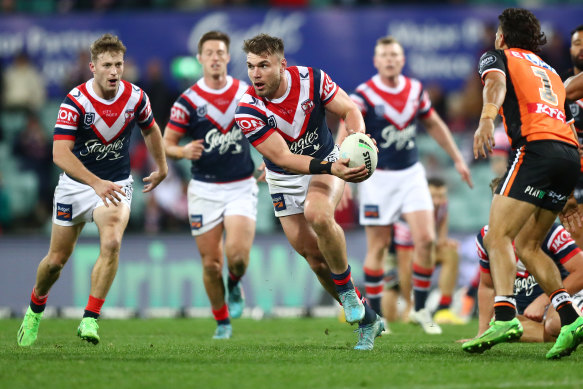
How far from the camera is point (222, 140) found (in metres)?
9.81

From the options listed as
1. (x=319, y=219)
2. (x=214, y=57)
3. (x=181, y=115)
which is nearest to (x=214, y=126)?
(x=181, y=115)

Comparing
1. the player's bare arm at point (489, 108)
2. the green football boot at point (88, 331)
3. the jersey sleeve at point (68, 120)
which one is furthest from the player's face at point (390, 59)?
the green football boot at point (88, 331)

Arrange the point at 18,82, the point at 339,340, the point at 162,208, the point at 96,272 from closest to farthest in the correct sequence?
the point at 96,272
the point at 339,340
the point at 162,208
the point at 18,82

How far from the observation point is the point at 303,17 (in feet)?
59.9

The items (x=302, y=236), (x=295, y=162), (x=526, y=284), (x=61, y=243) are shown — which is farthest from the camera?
(x=526, y=284)

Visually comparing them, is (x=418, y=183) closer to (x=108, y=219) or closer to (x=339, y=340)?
(x=339, y=340)

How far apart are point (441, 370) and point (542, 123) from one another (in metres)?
2.10

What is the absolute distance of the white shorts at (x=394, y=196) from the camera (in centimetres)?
1064

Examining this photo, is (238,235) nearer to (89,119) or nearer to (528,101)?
(89,119)

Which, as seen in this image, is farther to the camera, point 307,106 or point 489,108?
point 307,106

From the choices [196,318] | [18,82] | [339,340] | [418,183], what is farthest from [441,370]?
[18,82]

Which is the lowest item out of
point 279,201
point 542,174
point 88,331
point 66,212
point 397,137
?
point 88,331

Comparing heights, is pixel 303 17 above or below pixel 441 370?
above

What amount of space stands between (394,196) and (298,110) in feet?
11.0
